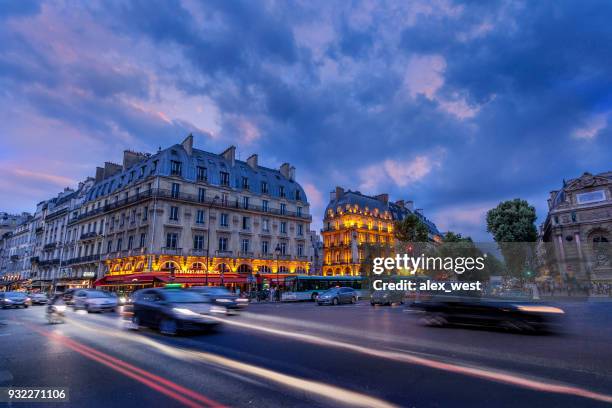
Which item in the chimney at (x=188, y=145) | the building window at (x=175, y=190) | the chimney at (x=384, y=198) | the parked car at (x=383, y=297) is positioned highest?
the chimney at (x=188, y=145)

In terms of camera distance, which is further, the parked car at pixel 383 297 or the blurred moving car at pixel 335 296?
the blurred moving car at pixel 335 296

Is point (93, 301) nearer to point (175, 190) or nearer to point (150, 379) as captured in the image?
point (150, 379)

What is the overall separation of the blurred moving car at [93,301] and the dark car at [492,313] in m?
16.0

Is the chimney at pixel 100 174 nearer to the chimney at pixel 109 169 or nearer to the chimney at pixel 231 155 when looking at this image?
the chimney at pixel 109 169

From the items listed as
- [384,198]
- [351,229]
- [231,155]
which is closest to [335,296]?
[231,155]

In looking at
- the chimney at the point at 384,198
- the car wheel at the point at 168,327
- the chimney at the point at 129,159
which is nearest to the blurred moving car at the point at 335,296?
the car wheel at the point at 168,327

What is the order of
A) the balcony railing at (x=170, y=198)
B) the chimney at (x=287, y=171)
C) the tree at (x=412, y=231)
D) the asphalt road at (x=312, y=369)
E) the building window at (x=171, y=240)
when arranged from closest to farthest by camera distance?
the asphalt road at (x=312, y=369)
the building window at (x=171, y=240)
the balcony railing at (x=170, y=198)
the tree at (x=412, y=231)
the chimney at (x=287, y=171)

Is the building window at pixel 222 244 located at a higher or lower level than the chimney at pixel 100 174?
lower

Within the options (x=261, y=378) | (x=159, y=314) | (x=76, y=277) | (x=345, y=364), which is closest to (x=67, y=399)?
(x=261, y=378)

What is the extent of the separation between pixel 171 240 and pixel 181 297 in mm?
31139

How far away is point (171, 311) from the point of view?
10.1 meters

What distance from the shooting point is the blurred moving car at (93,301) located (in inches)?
716

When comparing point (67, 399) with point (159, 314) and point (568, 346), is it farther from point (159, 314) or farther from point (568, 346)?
point (568, 346)

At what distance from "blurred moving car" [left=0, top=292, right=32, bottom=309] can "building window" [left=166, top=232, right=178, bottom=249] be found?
1462cm
